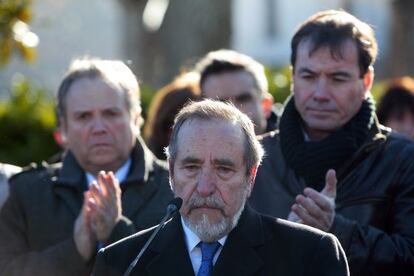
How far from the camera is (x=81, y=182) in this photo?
6.60m

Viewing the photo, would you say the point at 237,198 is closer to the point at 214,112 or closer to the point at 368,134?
the point at 214,112

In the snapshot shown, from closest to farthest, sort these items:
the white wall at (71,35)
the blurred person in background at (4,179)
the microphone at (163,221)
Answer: the microphone at (163,221) → the blurred person in background at (4,179) → the white wall at (71,35)

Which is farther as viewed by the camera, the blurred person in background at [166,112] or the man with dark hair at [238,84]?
the blurred person in background at [166,112]

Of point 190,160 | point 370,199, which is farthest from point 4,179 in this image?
point 190,160

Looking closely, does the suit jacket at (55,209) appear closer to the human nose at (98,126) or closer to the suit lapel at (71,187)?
the suit lapel at (71,187)

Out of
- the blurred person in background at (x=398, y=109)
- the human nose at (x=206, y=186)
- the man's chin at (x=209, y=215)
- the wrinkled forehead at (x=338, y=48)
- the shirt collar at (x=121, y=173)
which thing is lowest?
the blurred person in background at (x=398, y=109)

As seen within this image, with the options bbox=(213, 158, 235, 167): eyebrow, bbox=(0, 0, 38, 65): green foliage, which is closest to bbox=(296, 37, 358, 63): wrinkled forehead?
bbox=(213, 158, 235, 167): eyebrow

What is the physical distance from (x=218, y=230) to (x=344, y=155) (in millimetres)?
1262

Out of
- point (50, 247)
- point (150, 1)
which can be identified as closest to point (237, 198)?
point (50, 247)

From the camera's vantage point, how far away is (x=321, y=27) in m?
6.20

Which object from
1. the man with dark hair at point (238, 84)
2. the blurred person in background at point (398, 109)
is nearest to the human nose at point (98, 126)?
the man with dark hair at point (238, 84)

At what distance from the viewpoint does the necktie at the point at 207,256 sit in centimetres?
493

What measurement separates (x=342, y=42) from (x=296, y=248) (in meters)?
1.50

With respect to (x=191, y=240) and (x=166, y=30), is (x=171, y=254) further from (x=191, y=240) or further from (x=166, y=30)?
(x=166, y=30)
